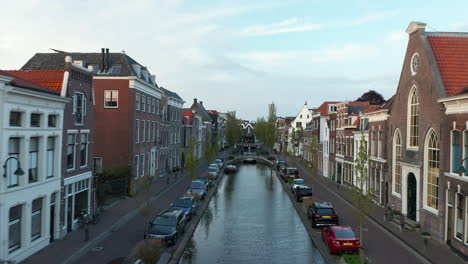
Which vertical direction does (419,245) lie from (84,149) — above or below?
below

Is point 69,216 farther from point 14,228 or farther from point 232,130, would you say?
point 232,130

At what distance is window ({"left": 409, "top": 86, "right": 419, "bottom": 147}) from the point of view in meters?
27.1

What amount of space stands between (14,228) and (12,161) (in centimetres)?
312

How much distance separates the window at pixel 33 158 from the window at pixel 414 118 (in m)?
23.9

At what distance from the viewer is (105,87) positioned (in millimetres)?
41312

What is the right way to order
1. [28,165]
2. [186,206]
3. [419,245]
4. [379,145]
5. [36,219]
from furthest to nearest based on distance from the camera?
[379,145] < [186,206] < [419,245] < [36,219] < [28,165]

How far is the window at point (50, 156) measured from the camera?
21.3m

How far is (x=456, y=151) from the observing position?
2138 centimetres

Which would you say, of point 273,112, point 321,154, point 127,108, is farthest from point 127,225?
point 273,112

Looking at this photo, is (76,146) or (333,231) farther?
(76,146)

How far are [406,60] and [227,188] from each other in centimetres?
2597

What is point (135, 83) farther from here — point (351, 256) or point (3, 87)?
point (351, 256)

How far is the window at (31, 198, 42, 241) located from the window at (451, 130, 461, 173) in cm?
2230

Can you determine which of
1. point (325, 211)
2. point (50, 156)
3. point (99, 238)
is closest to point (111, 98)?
point (50, 156)
